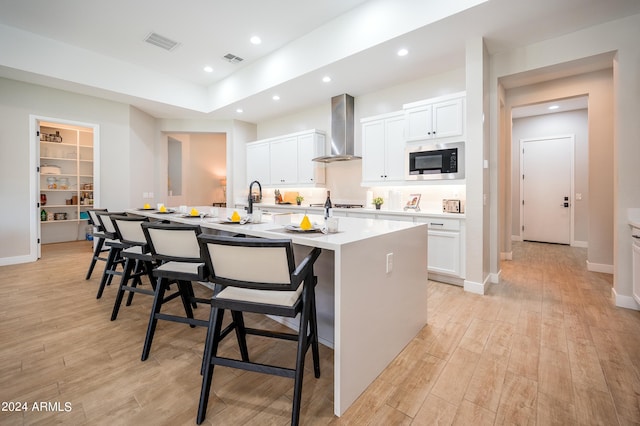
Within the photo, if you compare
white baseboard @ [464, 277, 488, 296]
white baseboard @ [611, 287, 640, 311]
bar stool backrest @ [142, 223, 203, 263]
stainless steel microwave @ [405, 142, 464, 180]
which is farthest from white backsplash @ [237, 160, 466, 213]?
bar stool backrest @ [142, 223, 203, 263]

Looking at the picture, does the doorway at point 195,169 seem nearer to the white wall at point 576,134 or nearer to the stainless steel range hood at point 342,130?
the stainless steel range hood at point 342,130

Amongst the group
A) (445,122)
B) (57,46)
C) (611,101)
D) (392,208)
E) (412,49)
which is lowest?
(392,208)

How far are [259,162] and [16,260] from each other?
440cm

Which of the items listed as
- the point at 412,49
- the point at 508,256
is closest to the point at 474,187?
the point at 412,49

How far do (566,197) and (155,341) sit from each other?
7.71 m

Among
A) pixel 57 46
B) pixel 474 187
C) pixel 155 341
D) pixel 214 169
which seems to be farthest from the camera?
pixel 214 169

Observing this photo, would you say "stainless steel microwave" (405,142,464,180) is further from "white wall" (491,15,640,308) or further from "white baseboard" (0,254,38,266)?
"white baseboard" (0,254,38,266)

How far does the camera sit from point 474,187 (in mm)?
3180

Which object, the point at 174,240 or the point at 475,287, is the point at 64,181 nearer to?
the point at 174,240

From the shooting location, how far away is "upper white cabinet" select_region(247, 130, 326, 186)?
17.7 ft

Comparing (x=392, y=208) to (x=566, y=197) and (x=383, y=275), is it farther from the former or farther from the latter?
(x=566, y=197)

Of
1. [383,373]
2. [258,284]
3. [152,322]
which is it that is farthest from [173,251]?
[383,373]

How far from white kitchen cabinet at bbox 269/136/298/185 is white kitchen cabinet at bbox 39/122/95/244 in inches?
170

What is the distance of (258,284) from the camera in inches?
52.2
